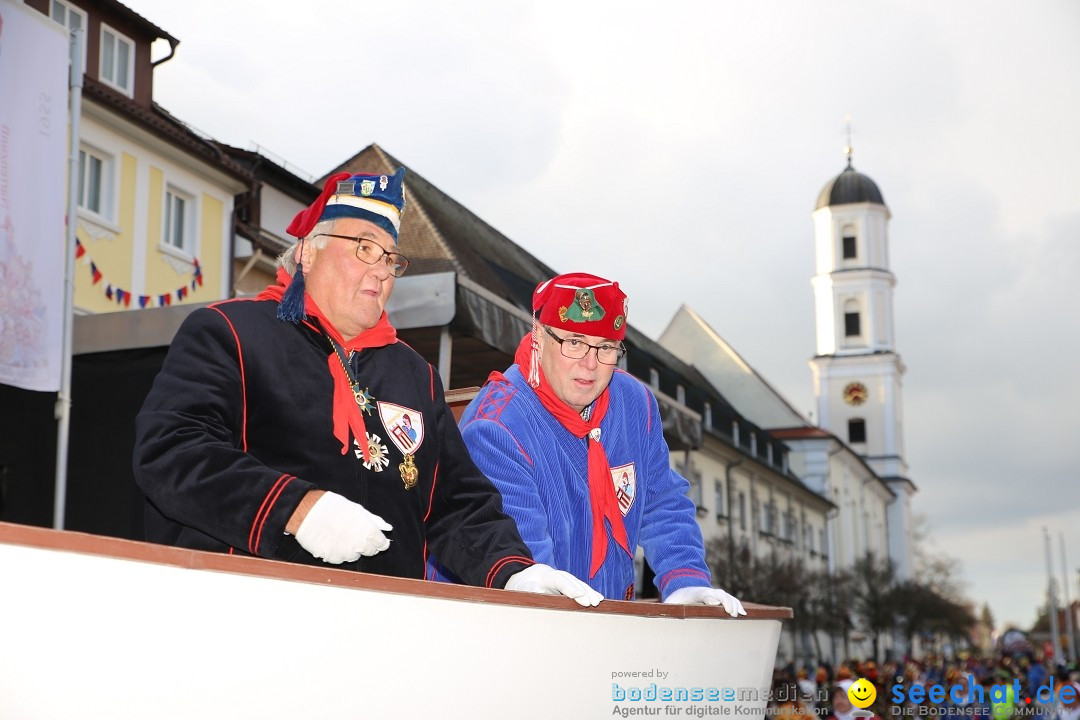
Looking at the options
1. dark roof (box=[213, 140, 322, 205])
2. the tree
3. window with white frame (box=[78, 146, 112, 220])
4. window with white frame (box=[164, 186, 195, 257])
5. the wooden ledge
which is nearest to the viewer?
the wooden ledge

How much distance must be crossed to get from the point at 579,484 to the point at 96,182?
16.8m

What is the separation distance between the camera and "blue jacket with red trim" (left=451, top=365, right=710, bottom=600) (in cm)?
360

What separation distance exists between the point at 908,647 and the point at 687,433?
166 ft

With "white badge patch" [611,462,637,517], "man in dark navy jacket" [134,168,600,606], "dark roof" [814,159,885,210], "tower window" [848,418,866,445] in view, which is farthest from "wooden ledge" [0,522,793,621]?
"tower window" [848,418,866,445]

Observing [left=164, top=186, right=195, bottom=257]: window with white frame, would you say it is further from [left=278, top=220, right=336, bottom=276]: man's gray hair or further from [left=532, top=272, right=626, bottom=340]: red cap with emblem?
[left=278, top=220, right=336, bottom=276]: man's gray hair

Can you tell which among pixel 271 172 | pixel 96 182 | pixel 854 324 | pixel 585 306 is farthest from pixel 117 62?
pixel 854 324

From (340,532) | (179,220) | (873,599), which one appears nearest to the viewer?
(340,532)

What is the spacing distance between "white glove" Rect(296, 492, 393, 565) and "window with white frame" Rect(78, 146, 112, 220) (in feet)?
56.1

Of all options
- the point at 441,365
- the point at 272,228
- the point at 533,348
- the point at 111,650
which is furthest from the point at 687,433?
the point at 272,228

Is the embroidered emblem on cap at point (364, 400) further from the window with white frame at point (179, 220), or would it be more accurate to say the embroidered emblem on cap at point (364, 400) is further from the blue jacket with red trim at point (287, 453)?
the window with white frame at point (179, 220)

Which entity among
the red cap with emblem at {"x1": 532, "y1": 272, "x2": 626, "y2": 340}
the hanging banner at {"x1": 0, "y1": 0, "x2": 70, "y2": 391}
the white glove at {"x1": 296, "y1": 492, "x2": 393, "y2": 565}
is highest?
the hanging banner at {"x1": 0, "y1": 0, "x2": 70, "y2": 391}

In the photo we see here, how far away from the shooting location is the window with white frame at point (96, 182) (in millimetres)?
18484

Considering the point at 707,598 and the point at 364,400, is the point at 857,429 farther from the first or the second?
the point at 364,400

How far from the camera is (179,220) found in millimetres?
20656
